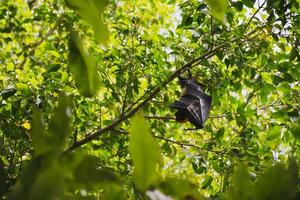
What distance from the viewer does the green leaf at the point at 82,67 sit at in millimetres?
334

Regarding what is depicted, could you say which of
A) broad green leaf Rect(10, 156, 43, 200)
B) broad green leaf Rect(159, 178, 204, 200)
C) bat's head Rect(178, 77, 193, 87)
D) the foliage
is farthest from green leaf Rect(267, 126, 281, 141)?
broad green leaf Rect(10, 156, 43, 200)

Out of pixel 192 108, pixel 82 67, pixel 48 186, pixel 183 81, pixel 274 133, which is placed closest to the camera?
pixel 48 186

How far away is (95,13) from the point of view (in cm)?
33

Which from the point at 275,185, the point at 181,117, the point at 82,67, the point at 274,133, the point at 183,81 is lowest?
the point at 275,185

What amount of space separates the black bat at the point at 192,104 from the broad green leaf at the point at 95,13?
8.27ft

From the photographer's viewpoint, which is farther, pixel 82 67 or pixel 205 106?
pixel 205 106

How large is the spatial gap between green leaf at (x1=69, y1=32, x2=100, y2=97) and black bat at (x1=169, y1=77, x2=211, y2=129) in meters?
2.49

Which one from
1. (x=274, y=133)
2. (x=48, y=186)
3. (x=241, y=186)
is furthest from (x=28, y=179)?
(x=274, y=133)

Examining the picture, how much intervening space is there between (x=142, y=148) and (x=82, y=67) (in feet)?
0.32

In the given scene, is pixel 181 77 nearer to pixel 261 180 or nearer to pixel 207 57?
pixel 207 57

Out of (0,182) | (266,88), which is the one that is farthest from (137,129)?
(266,88)

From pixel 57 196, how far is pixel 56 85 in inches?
104

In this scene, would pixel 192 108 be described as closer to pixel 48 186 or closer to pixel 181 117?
pixel 181 117

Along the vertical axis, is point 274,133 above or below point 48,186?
above
